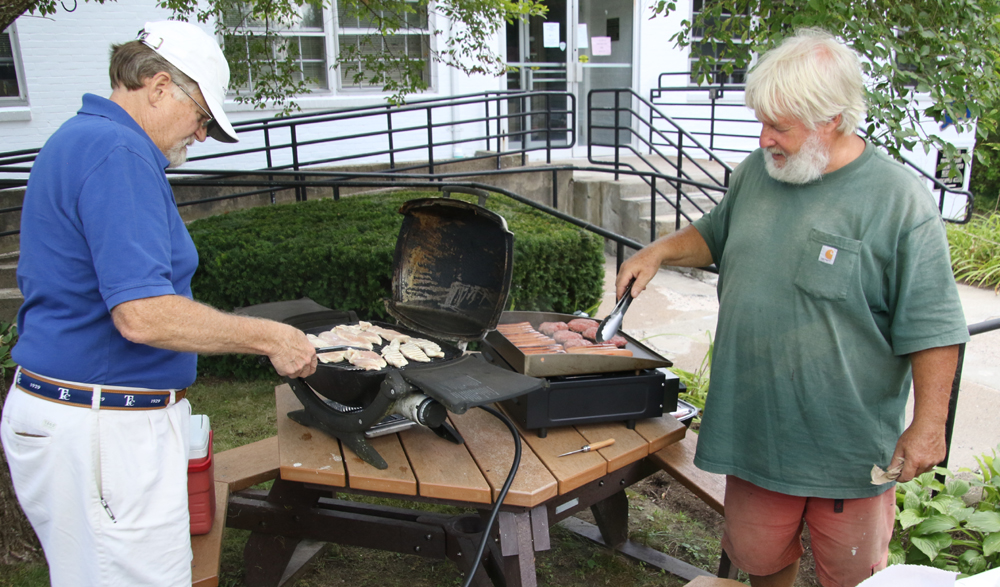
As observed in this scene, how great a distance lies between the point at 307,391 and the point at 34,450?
0.85 m

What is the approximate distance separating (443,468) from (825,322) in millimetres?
1252

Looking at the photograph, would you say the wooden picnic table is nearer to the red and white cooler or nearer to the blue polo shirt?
the red and white cooler

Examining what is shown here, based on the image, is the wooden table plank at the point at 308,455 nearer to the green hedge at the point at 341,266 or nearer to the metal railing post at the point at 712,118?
the green hedge at the point at 341,266

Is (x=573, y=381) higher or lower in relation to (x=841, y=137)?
lower

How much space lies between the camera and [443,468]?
236 centimetres

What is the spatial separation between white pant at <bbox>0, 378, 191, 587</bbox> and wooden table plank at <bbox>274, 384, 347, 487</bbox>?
423mm

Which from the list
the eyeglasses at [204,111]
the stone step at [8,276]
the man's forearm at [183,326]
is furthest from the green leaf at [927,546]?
the stone step at [8,276]

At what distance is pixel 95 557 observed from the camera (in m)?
1.88

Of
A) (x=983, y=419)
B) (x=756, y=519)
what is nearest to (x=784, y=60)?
(x=756, y=519)

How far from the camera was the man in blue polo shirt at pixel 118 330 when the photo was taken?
1720 mm

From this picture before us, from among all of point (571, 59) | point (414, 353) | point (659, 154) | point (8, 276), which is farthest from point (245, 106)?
point (414, 353)

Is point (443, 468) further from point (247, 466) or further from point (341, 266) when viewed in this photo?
point (341, 266)

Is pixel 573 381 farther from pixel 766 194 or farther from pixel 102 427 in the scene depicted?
pixel 102 427

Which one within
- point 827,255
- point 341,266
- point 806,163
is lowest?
point 341,266
